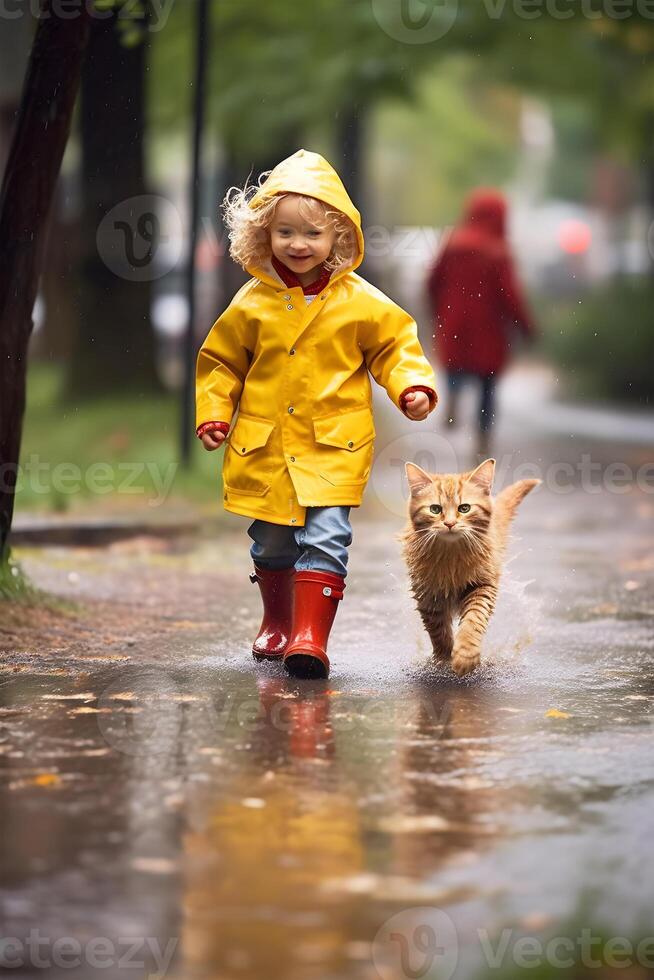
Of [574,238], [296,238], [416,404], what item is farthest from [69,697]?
[574,238]

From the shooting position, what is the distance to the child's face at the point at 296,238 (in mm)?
6320

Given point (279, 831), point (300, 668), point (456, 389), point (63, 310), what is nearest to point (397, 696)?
point (300, 668)

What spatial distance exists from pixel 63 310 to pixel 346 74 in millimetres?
7542

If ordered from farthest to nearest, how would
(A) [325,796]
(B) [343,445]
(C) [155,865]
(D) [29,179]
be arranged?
(D) [29,179]
(B) [343,445]
(A) [325,796]
(C) [155,865]

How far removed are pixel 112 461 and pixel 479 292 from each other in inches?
149

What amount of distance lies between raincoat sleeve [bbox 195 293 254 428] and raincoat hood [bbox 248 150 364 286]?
0.20 meters

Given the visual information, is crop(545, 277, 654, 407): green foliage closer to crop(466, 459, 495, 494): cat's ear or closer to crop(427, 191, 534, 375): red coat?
crop(427, 191, 534, 375): red coat

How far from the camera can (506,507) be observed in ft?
22.4

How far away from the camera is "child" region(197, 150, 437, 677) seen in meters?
6.35

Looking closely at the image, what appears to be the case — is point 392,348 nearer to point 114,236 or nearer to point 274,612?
point 274,612

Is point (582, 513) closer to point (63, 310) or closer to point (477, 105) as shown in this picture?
point (63, 310)

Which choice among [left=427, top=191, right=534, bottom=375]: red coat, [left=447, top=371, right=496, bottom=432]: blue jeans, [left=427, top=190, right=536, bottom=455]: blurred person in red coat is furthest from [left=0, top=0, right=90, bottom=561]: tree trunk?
Answer: [left=447, top=371, right=496, bottom=432]: blue jeans

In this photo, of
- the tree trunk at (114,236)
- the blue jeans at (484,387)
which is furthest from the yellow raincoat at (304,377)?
the tree trunk at (114,236)

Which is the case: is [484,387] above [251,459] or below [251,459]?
above
